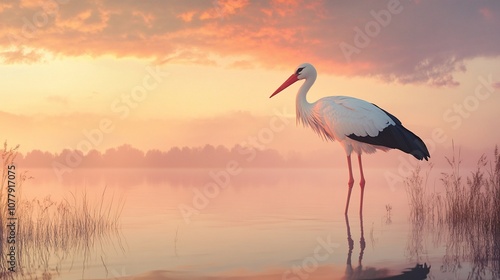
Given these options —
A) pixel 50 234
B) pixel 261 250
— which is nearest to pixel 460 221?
pixel 261 250

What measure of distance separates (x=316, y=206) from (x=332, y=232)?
18.2ft

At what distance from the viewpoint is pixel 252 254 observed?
8055 mm

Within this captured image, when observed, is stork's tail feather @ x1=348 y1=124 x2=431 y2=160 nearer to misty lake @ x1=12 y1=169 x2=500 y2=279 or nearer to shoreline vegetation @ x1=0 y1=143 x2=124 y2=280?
misty lake @ x1=12 y1=169 x2=500 y2=279

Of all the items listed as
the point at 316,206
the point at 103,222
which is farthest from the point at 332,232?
the point at 316,206

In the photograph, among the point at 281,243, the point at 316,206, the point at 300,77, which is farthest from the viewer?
the point at 316,206

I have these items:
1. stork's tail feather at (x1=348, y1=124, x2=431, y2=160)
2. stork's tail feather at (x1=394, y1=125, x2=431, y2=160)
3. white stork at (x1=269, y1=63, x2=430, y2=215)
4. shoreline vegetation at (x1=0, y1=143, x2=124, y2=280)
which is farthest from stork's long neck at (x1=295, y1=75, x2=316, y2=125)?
shoreline vegetation at (x1=0, y1=143, x2=124, y2=280)

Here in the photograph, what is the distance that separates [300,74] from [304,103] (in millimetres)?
755

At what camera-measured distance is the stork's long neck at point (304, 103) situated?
41.0 ft

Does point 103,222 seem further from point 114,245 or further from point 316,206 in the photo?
point 316,206

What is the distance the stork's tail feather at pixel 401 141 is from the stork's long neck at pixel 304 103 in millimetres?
1441

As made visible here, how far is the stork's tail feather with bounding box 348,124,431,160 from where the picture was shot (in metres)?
11.2

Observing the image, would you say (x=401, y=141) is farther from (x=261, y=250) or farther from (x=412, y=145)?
(x=261, y=250)

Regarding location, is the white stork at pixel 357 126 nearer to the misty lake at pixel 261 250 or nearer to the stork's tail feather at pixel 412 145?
the stork's tail feather at pixel 412 145

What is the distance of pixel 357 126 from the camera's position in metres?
11.6
